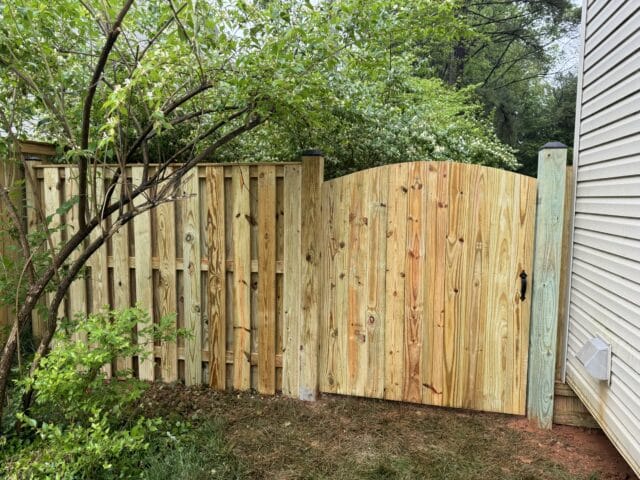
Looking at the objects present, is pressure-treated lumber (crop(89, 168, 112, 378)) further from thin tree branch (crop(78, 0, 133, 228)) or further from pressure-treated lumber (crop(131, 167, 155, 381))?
thin tree branch (crop(78, 0, 133, 228))

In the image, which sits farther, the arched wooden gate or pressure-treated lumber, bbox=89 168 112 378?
pressure-treated lumber, bbox=89 168 112 378

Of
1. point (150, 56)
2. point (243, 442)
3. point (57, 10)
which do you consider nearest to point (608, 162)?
point (150, 56)

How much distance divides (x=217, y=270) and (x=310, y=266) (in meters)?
0.68

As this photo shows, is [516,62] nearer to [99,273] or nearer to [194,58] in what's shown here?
[194,58]

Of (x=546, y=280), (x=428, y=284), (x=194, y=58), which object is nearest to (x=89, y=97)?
(x=194, y=58)

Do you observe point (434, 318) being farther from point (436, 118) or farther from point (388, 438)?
point (436, 118)

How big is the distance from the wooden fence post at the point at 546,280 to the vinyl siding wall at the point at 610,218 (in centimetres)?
9

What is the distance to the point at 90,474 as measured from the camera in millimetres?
2059

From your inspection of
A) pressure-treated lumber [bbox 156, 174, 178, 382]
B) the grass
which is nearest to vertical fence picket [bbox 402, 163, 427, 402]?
the grass

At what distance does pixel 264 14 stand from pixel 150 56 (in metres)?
0.74

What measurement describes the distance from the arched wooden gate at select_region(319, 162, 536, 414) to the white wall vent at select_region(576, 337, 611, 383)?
1.67 feet

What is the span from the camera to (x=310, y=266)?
2924 mm

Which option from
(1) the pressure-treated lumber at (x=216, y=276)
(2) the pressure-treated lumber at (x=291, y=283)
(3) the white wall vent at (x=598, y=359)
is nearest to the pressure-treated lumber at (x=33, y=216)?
(1) the pressure-treated lumber at (x=216, y=276)

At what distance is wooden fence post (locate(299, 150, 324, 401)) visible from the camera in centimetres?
289
